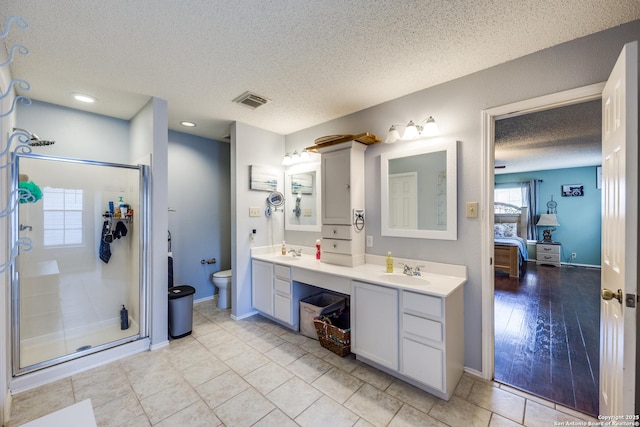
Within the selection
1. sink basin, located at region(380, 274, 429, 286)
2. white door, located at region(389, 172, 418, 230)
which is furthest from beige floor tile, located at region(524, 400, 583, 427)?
white door, located at region(389, 172, 418, 230)

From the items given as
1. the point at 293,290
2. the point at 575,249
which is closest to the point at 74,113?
the point at 293,290

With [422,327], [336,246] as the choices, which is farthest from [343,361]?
[336,246]

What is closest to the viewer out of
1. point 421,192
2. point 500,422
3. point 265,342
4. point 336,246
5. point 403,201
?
point 500,422

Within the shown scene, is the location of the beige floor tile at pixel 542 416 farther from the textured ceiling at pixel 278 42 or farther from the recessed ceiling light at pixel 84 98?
the recessed ceiling light at pixel 84 98

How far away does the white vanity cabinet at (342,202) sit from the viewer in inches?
107

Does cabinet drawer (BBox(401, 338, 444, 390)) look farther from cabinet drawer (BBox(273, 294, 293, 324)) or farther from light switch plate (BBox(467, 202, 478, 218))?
cabinet drawer (BBox(273, 294, 293, 324))

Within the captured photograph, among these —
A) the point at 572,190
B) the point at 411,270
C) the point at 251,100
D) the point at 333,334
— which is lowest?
the point at 333,334

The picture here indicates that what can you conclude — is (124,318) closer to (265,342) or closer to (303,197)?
(265,342)

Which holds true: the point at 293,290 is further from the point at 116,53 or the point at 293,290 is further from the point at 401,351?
the point at 116,53

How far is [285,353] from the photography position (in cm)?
249

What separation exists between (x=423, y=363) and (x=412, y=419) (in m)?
0.35

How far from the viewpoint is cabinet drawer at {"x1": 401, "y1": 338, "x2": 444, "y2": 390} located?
183 cm

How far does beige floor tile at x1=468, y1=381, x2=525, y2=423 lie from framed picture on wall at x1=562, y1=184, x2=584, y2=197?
22.4 ft

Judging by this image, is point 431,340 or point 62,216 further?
point 62,216
